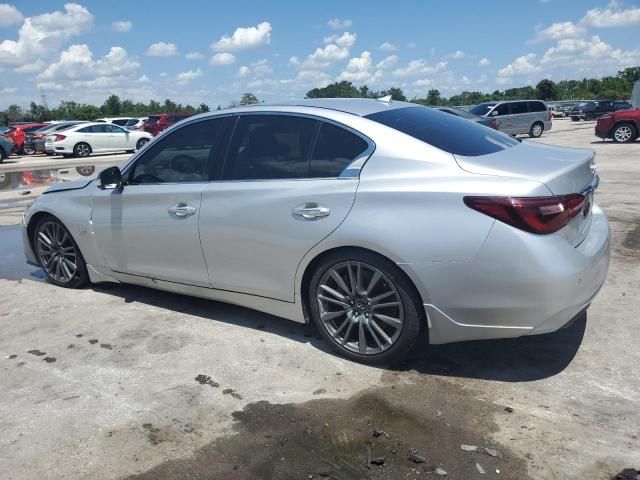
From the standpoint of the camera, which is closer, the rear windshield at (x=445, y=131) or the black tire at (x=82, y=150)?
the rear windshield at (x=445, y=131)

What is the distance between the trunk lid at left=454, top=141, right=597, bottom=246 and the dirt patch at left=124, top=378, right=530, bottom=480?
1.21 m

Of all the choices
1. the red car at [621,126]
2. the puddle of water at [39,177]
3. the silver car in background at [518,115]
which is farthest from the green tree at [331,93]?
the silver car in background at [518,115]

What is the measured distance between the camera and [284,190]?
387cm

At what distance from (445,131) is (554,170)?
0.82 m

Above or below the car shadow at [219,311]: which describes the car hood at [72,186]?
above

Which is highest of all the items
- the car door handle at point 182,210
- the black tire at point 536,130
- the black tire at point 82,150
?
the car door handle at point 182,210

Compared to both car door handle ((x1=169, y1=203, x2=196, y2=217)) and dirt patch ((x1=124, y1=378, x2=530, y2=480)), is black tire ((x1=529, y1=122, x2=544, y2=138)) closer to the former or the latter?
car door handle ((x1=169, y1=203, x2=196, y2=217))

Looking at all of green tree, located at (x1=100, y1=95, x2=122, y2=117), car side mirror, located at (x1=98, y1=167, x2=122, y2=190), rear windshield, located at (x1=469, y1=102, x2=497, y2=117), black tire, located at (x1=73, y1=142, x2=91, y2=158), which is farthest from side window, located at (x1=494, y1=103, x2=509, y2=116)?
green tree, located at (x1=100, y1=95, x2=122, y2=117)

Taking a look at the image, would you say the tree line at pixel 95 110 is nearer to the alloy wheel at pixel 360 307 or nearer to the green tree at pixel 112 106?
the green tree at pixel 112 106

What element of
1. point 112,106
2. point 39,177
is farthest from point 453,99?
point 39,177

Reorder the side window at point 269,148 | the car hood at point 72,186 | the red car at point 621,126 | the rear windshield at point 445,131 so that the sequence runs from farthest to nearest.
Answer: the red car at point 621,126, the car hood at point 72,186, the side window at point 269,148, the rear windshield at point 445,131

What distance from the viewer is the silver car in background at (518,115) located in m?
26.7

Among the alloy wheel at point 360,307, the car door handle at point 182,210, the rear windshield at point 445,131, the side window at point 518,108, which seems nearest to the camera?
the alloy wheel at point 360,307

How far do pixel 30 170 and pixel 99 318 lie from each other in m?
17.5
